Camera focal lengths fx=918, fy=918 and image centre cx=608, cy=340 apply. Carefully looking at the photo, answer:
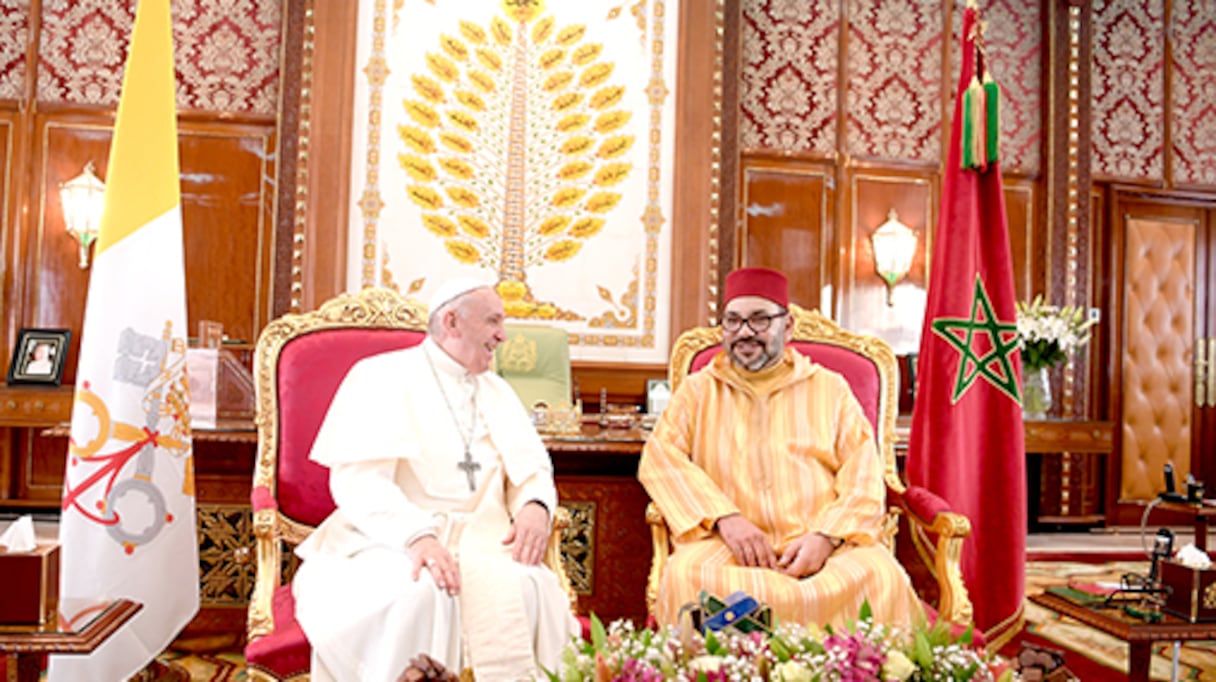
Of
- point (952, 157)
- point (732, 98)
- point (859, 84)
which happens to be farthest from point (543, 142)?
point (952, 157)

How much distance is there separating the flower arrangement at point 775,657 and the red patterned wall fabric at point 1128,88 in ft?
24.2

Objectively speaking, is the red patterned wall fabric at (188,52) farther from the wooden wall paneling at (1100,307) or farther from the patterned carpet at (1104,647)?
the wooden wall paneling at (1100,307)

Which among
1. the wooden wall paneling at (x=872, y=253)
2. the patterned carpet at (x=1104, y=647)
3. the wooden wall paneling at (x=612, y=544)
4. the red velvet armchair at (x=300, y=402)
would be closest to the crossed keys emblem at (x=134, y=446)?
the red velvet armchair at (x=300, y=402)

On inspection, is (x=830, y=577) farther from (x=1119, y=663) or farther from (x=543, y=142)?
(x=543, y=142)

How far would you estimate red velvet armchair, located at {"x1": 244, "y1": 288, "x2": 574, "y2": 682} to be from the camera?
2564mm

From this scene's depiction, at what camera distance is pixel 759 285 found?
9.95 feet

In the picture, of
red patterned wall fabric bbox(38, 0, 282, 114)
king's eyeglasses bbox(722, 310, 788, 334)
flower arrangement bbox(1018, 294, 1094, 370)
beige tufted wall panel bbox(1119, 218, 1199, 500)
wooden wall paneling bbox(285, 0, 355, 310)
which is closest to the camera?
king's eyeglasses bbox(722, 310, 788, 334)

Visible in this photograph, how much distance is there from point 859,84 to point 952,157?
4348 millimetres

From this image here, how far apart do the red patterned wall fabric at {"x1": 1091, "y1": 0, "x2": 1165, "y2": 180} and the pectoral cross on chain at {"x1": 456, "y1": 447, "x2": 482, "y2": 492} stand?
276 inches

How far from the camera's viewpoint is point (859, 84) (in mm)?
7484

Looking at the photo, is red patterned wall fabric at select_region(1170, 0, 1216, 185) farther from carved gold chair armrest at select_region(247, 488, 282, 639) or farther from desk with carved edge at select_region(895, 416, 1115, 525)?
carved gold chair armrest at select_region(247, 488, 282, 639)

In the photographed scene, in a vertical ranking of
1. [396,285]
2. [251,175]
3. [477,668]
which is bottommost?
[477,668]

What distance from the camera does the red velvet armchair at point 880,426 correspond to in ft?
9.08

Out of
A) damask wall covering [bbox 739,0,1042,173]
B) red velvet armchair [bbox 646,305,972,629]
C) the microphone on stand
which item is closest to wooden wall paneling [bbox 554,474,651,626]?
red velvet armchair [bbox 646,305,972,629]
